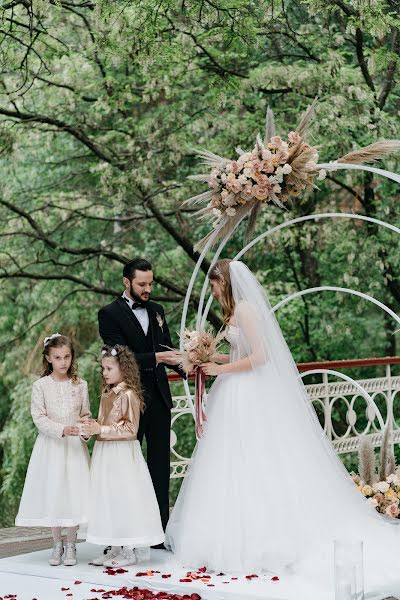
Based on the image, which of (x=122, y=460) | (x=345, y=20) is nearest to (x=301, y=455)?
(x=122, y=460)

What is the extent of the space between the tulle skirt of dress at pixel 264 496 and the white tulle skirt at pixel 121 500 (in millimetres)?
306

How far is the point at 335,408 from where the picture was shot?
13.7 metres

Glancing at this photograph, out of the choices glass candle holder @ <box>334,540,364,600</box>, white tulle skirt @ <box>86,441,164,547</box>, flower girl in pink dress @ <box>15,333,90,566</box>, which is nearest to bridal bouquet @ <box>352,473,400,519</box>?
white tulle skirt @ <box>86,441,164,547</box>

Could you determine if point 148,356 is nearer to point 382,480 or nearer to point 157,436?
point 157,436

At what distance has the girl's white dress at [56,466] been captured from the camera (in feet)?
20.2

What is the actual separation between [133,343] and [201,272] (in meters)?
6.58

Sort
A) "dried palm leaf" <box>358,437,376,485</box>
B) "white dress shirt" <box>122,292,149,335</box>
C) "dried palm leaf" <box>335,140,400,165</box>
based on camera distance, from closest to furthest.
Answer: "dried palm leaf" <box>335,140,400,165</box>, "white dress shirt" <box>122,292,149,335</box>, "dried palm leaf" <box>358,437,376,485</box>

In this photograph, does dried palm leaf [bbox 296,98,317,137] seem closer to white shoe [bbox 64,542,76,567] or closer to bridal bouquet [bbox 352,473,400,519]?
bridal bouquet [bbox 352,473,400,519]

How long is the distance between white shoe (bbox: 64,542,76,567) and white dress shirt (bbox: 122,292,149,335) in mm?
1371

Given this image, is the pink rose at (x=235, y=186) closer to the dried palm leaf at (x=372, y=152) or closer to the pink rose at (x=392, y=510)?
the dried palm leaf at (x=372, y=152)

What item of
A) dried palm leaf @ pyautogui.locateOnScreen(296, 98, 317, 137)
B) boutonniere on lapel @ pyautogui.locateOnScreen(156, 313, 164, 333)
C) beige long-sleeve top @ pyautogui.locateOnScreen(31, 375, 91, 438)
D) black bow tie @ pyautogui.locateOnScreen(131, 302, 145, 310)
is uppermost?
dried palm leaf @ pyautogui.locateOnScreen(296, 98, 317, 137)

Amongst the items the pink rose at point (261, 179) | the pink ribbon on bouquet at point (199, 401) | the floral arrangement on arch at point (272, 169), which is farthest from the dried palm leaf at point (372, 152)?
the pink ribbon on bouquet at point (199, 401)

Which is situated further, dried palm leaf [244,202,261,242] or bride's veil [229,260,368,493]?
dried palm leaf [244,202,261,242]

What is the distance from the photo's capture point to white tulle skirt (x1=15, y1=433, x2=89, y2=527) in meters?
6.15
